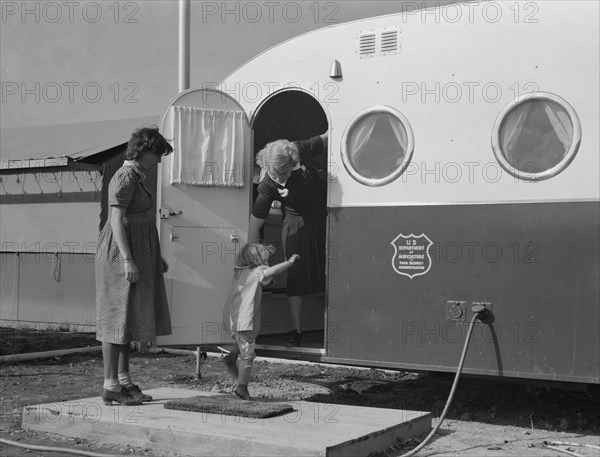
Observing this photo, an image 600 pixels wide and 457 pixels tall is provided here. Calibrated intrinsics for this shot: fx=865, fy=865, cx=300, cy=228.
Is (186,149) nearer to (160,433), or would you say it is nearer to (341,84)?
(341,84)

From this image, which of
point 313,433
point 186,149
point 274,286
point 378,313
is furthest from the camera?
point 274,286

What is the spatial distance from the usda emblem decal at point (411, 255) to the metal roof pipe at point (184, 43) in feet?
15.9

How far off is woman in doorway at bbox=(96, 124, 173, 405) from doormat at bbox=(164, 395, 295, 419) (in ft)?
1.14

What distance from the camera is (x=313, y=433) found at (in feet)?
18.0

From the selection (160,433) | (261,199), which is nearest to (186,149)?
(261,199)

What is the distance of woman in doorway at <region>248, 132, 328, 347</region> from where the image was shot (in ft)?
24.0

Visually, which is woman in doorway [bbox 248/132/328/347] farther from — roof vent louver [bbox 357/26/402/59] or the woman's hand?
the woman's hand

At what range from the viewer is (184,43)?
416 inches

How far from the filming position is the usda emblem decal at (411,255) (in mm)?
6480

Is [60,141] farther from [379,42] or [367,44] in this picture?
[379,42]

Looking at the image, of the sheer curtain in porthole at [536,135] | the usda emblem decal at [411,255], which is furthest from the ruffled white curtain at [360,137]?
the sheer curtain in porthole at [536,135]

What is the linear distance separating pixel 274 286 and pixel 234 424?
3.41m

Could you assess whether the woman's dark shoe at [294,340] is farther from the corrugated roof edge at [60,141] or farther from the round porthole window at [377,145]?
the corrugated roof edge at [60,141]

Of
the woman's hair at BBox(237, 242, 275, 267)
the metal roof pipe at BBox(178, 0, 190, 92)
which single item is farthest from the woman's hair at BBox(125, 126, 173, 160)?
the metal roof pipe at BBox(178, 0, 190, 92)
